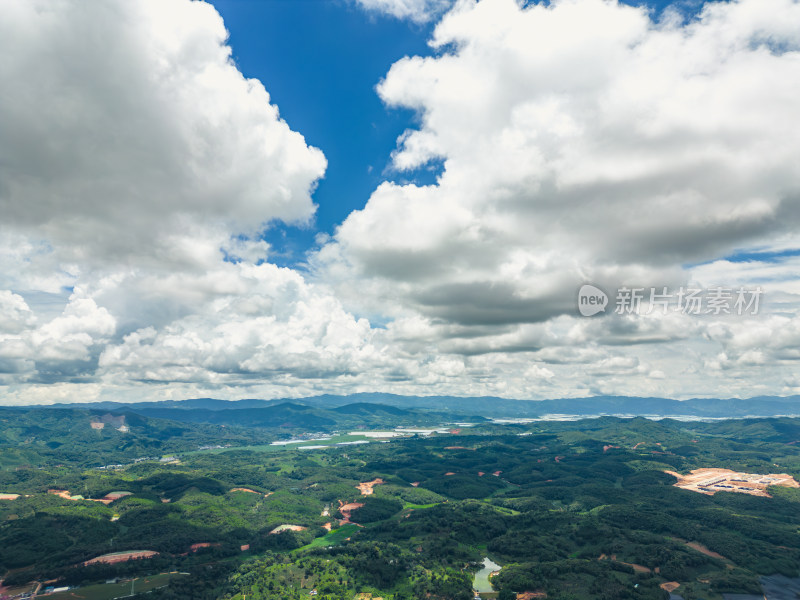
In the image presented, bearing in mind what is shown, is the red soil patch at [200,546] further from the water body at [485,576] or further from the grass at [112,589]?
the water body at [485,576]

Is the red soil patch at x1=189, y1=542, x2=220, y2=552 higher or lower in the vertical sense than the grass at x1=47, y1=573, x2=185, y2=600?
lower

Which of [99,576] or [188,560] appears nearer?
[99,576]

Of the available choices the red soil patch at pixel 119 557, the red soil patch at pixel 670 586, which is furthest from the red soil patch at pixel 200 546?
the red soil patch at pixel 670 586

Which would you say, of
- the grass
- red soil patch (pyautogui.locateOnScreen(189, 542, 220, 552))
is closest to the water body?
the grass

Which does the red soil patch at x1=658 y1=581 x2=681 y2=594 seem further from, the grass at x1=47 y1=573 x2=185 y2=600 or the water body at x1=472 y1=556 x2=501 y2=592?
the grass at x1=47 y1=573 x2=185 y2=600

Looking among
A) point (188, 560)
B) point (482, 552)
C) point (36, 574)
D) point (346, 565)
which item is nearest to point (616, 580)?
point (482, 552)

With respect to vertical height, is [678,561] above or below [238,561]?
above

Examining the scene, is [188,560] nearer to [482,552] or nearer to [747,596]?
[482,552]
